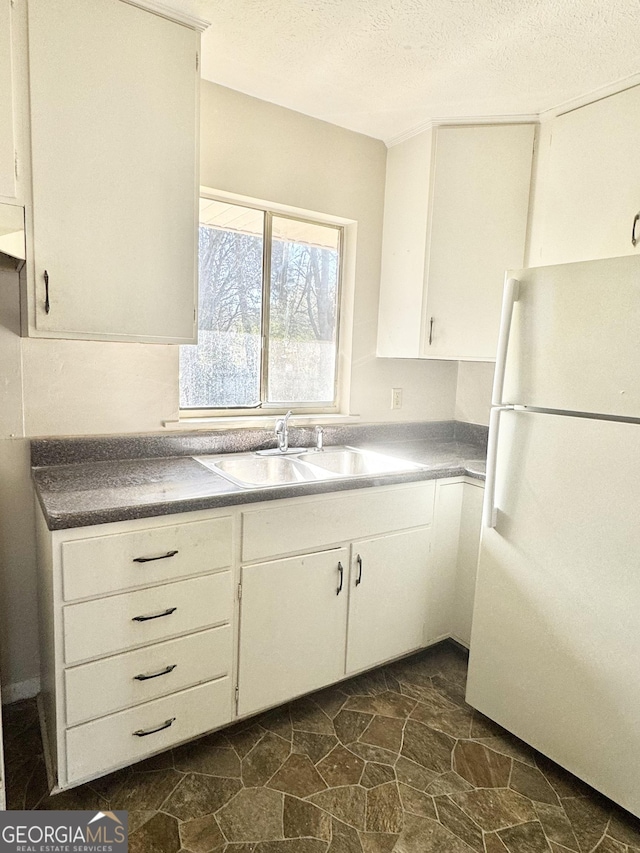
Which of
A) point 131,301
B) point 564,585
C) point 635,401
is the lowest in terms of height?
point 564,585

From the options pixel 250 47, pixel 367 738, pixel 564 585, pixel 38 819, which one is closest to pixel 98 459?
pixel 38 819

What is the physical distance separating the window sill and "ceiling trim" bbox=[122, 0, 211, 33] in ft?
4.51

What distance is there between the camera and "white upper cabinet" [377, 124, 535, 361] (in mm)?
2236

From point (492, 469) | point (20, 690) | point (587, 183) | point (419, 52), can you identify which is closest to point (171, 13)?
point (419, 52)

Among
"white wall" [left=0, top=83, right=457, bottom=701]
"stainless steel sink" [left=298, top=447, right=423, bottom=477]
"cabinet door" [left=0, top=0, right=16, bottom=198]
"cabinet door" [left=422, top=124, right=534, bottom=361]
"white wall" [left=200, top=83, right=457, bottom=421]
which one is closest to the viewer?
"cabinet door" [left=0, top=0, right=16, bottom=198]

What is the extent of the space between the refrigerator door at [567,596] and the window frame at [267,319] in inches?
41.7

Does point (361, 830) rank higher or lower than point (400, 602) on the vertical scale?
lower

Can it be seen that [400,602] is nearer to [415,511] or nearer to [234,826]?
[415,511]

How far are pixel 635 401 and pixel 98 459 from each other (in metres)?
1.82

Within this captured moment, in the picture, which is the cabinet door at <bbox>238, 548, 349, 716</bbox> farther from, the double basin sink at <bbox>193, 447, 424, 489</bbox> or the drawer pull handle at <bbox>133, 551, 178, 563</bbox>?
the double basin sink at <bbox>193, 447, 424, 489</bbox>

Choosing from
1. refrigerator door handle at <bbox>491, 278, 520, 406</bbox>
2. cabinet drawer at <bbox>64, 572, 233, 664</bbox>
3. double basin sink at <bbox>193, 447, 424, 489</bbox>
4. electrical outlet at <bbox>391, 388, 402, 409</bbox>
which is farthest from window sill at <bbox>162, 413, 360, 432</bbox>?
refrigerator door handle at <bbox>491, 278, 520, 406</bbox>

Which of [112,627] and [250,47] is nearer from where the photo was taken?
[112,627]

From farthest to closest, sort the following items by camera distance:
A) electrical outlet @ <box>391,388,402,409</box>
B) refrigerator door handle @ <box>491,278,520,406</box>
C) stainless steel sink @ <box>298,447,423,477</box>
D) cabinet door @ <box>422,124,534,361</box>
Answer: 1. electrical outlet @ <box>391,388,402,409</box>
2. stainless steel sink @ <box>298,447,423,477</box>
3. cabinet door @ <box>422,124,534,361</box>
4. refrigerator door handle @ <box>491,278,520,406</box>

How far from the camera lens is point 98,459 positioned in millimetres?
1970
